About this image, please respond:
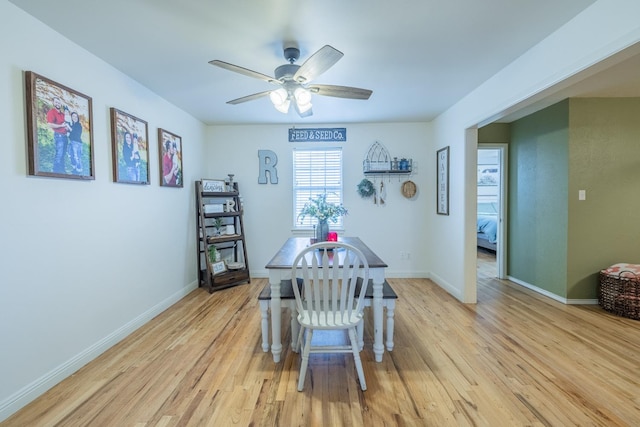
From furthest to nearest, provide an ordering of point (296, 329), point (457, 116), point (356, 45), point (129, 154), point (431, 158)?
1. point (431, 158)
2. point (457, 116)
3. point (129, 154)
4. point (296, 329)
5. point (356, 45)

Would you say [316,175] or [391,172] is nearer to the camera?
[391,172]

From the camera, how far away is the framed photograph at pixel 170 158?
126 inches

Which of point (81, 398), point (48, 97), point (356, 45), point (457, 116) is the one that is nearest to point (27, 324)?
point (81, 398)

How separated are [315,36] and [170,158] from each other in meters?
2.27

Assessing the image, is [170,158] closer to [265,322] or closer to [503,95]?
[265,322]

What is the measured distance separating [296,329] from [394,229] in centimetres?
258

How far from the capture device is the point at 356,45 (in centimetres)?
215

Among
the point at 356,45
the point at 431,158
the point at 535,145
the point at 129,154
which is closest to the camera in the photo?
the point at 356,45

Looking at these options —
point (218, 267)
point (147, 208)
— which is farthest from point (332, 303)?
point (218, 267)

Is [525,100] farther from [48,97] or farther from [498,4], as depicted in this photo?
[48,97]

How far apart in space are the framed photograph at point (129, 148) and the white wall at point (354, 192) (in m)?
1.57

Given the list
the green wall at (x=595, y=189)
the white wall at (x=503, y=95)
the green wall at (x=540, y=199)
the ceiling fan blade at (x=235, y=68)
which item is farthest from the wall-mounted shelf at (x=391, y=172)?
the ceiling fan blade at (x=235, y=68)

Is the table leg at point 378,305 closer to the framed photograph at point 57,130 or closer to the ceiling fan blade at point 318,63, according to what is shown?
the ceiling fan blade at point 318,63

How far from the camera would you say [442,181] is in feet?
13.1
